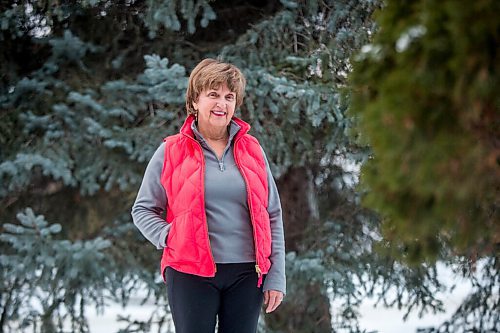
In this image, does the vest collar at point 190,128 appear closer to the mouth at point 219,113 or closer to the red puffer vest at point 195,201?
the red puffer vest at point 195,201

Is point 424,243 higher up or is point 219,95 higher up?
point 219,95

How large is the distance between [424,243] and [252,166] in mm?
1021

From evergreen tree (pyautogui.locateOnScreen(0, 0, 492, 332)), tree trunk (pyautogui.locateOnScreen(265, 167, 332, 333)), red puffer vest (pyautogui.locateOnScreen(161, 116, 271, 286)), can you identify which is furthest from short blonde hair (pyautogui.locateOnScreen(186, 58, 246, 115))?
tree trunk (pyautogui.locateOnScreen(265, 167, 332, 333))

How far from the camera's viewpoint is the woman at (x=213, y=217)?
251 centimetres

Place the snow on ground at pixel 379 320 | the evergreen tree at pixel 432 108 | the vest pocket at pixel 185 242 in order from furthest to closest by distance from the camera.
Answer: the snow on ground at pixel 379 320
the vest pocket at pixel 185 242
the evergreen tree at pixel 432 108

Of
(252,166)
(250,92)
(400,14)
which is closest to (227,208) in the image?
(252,166)

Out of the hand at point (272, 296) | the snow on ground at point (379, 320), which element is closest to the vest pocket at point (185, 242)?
the hand at point (272, 296)

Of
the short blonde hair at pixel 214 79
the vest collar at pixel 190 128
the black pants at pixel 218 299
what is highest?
the short blonde hair at pixel 214 79

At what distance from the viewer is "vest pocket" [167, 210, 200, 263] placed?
2.47 metres

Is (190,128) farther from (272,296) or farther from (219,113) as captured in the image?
(272,296)

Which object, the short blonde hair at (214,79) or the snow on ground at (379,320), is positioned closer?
the short blonde hair at (214,79)

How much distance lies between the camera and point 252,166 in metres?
2.62

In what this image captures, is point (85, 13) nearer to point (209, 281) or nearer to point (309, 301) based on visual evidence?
point (309, 301)

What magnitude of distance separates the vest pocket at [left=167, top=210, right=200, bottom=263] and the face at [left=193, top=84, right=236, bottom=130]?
1.11 feet
